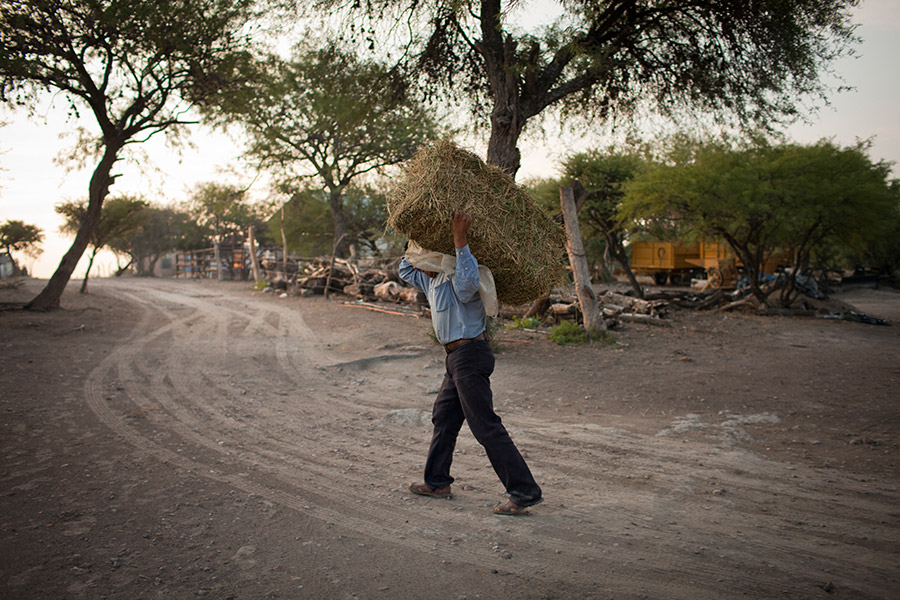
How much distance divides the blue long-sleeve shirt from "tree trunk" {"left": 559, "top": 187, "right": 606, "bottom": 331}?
6984 mm

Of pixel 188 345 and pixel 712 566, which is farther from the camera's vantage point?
pixel 188 345

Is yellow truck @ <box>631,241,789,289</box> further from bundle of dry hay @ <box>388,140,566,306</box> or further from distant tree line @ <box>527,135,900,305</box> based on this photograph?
bundle of dry hay @ <box>388,140,566,306</box>

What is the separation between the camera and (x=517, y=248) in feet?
13.1

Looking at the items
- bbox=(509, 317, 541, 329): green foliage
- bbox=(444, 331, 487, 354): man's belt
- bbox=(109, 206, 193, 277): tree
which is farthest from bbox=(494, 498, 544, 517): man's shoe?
bbox=(109, 206, 193, 277): tree

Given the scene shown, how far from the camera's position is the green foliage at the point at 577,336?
35.1 ft

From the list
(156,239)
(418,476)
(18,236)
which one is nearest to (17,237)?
(18,236)

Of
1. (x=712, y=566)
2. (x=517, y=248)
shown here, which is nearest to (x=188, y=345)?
(x=517, y=248)

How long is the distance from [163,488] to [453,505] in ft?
7.16

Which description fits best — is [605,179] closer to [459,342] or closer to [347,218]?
[459,342]

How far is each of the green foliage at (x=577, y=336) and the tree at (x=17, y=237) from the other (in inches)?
1262

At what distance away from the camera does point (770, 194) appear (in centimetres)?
1403

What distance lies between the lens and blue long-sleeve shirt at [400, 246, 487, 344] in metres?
3.56

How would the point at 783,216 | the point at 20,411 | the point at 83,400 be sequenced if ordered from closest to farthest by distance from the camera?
the point at 20,411 → the point at 83,400 → the point at 783,216

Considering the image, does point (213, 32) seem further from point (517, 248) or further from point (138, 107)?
point (517, 248)
